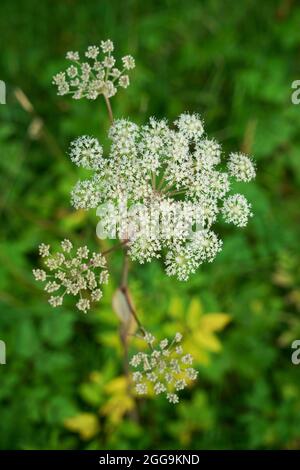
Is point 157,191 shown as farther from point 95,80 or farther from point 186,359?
point 186,359

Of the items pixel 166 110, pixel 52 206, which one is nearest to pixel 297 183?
pixel 166 110

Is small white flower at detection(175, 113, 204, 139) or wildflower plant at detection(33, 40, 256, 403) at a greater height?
small white flower at detection(175, 113, 204, 139)

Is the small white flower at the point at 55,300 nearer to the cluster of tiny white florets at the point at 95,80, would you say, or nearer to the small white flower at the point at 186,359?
the small white flower at the point at 186,359

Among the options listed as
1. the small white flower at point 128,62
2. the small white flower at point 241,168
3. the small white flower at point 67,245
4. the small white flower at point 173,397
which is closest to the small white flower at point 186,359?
the small white flower at point 173,397

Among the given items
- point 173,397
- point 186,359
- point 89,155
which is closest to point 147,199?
point 89,155

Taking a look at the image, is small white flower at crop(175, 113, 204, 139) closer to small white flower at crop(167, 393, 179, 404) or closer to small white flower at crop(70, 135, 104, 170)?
small white flower at crop(70, 135, 104, 170)

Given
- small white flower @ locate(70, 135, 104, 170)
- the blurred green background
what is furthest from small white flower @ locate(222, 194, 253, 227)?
the blurred green background
